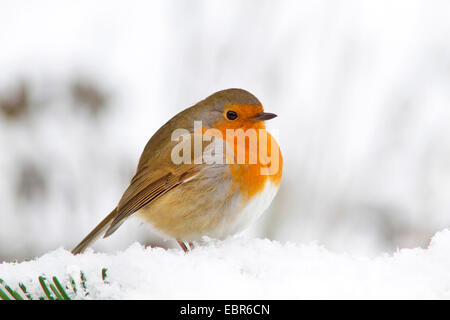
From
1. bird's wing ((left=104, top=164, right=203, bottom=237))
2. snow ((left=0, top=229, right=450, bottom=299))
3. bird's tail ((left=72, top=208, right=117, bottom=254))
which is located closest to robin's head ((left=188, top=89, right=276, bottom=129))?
bird's wing ((left=104, top=164, right=203, bottom=237))

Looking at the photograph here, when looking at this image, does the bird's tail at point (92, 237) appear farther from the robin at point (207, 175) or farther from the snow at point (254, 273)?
the snow at point (254, 273)

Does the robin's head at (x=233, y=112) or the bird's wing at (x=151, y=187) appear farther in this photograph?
the robin's head at (x=233, y=112)

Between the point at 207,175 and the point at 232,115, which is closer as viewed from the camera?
the point at 207,175

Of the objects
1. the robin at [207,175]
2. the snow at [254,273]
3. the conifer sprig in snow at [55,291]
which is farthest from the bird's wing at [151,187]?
the conifer sprig in snow at [55,291]

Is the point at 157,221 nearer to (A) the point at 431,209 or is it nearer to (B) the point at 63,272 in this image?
(B) the point at 63,272

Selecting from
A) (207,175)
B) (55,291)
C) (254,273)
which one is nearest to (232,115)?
(207,175)

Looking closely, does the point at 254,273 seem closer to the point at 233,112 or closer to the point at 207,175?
the point at 207,175

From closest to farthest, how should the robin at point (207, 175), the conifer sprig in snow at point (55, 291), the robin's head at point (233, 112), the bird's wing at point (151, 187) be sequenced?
the conifer sprig in snow at point (55, 291)
the robin at point (207, 175)
the bird's wing at point (151, 187)
the robin's head at point (233, 112)
